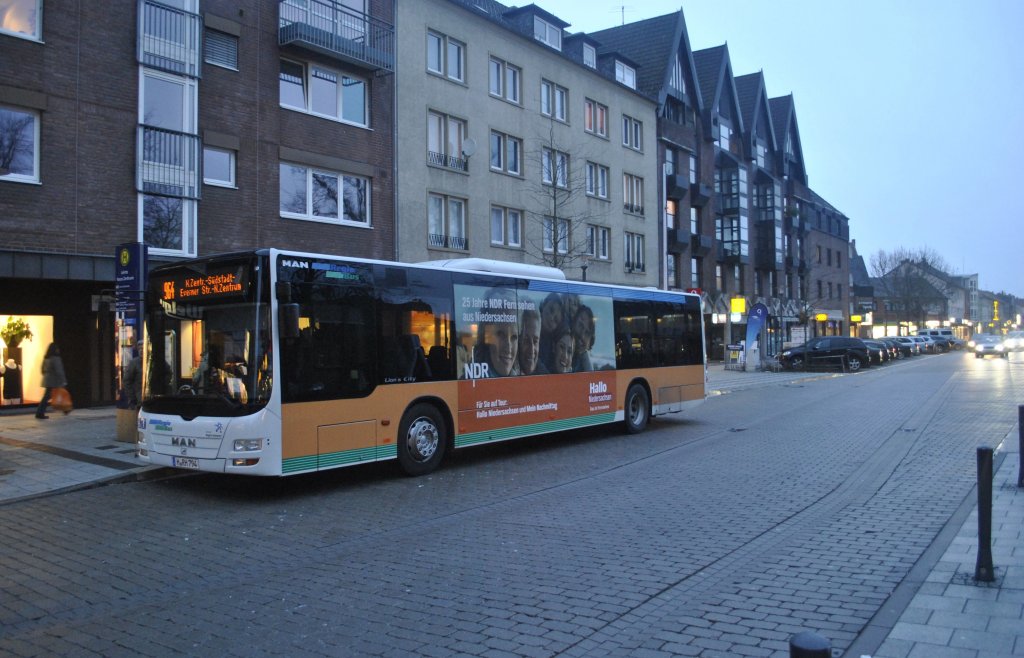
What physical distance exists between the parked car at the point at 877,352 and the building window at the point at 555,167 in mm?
19355

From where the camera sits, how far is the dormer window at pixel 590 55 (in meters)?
36.1

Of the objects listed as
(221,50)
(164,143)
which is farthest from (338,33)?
(164,143)

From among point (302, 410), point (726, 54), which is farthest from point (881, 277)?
point (302, 410)

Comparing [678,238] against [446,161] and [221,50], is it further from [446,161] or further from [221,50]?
[221,50]

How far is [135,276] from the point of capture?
12.3m

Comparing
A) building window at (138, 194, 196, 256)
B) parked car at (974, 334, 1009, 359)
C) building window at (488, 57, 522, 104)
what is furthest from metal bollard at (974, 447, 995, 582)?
parked car at (974, 334, 1009, 359)

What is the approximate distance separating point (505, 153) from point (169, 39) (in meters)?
13.7

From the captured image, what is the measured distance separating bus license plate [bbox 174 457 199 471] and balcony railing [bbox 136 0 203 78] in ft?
40.5

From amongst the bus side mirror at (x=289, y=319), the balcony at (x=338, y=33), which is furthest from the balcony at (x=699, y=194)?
the bus side mirror at (x=289, y=319)

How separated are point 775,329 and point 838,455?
2028 inches

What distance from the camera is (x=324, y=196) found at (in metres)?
22.3

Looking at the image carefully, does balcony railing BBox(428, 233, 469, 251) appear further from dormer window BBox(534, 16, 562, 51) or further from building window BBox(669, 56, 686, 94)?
building window BBox(669, 56, 686, 94)

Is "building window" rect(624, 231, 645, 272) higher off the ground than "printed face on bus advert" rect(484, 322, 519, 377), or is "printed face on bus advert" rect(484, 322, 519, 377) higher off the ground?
"building window" rect(624, 231, 645, 272)

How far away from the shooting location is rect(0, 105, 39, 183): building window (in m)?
15.9
